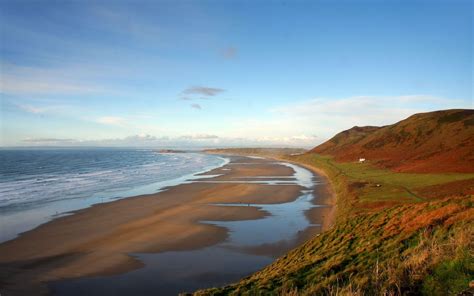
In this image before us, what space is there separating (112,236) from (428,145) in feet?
178

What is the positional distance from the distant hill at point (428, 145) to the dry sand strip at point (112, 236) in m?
18.5

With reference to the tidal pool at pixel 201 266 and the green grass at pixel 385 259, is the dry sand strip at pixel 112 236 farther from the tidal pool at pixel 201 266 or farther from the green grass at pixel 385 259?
the green grass at pixel 385 259

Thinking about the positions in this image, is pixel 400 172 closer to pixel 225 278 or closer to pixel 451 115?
pixel 225 278

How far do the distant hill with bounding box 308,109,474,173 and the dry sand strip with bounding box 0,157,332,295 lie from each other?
1855 cm

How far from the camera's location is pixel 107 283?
13367 millimetres

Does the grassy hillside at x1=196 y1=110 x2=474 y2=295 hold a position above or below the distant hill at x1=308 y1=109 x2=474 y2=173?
below

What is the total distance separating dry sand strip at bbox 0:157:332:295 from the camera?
14.6 meters

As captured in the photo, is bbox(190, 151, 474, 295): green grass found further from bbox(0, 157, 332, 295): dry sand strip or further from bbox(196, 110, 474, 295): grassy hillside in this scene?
bbox(0, 157, 332, 295): dry sand strip

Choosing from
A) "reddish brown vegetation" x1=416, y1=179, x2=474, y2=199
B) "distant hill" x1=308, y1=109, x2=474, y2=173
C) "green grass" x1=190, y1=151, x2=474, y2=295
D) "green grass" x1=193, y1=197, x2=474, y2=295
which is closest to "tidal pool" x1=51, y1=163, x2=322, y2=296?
"green grass" x1=190, y1=151, x2=474, y2=295

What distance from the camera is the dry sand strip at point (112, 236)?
14625 mm

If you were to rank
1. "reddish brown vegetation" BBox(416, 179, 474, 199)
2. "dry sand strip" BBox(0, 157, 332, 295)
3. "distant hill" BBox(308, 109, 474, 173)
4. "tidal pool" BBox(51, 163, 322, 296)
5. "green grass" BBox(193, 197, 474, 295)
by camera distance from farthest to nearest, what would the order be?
"distant hill" BBox(308, 109, 474, 173)
"reddish brown vegetation" BBox(416, 179, 474, 199)
"dry sand strip" BBox(0, 157, 332, 295)
"tidal pool" BBox(51, 163, 322, 296)
"green grass" BBox(193, 197, 474, 295)

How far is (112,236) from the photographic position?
66.1ft

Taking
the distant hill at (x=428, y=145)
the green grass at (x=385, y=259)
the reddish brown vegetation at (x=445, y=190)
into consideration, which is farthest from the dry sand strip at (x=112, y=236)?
the distant hill at (x=428, y=145)

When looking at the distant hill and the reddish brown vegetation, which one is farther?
the distant hill
